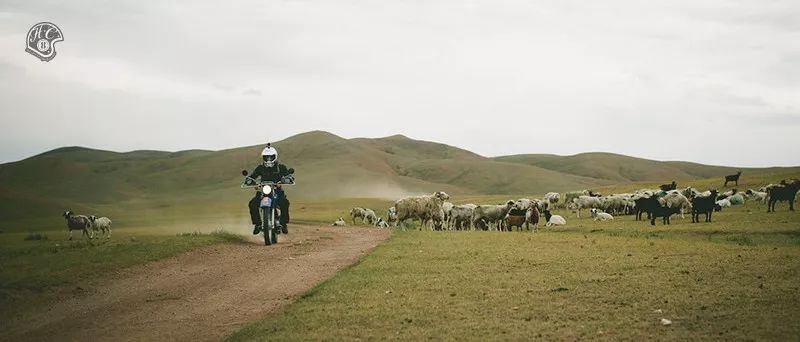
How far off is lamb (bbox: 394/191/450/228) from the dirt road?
17805mm

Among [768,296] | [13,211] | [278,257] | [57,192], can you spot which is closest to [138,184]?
[57,192]

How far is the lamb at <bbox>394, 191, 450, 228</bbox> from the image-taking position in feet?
127

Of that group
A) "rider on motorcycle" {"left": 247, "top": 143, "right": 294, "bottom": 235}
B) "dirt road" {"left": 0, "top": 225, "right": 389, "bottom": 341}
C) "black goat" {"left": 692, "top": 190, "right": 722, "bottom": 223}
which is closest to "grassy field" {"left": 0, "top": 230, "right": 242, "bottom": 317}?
"dirt road" {"left": 0, "top": 225, "right": 389, "bottom": 341}

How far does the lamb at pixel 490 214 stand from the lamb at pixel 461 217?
17.0 inches

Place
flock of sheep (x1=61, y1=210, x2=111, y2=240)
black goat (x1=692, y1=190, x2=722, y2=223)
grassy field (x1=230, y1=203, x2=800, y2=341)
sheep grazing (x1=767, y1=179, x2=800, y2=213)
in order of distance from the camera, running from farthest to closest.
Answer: sheep grazing (x1=767, y1=179, x2=800, y2=213), black goat (x1=692, y1=190, x2=722, y2=223), flock of sheep (x1=61, y1=210, x2=111, y2=240), grassy field (x1=230, y1=203, x2=800, y2=341)

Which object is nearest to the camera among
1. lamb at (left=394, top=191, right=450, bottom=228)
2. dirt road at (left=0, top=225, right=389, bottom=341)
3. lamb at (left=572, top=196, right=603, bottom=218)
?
dirt road at (left=0, top=225, right=389, bottom=341)

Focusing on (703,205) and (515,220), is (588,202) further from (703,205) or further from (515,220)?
(515,220)

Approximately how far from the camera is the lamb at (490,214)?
3866 centimetres

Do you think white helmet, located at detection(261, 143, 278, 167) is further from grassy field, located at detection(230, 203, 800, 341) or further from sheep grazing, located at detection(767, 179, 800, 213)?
sheep grazing, located at detection(767, 179, 800, 213)

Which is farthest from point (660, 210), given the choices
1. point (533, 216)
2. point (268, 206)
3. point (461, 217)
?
point (268, 206)

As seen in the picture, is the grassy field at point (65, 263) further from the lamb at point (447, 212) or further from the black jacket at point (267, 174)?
the lamb at point (447, 212)

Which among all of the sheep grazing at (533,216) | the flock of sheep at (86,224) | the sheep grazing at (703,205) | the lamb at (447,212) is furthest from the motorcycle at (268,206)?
the sheep grazing at (703,205)

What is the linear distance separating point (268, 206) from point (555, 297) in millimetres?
12899

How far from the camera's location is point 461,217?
132 feet
